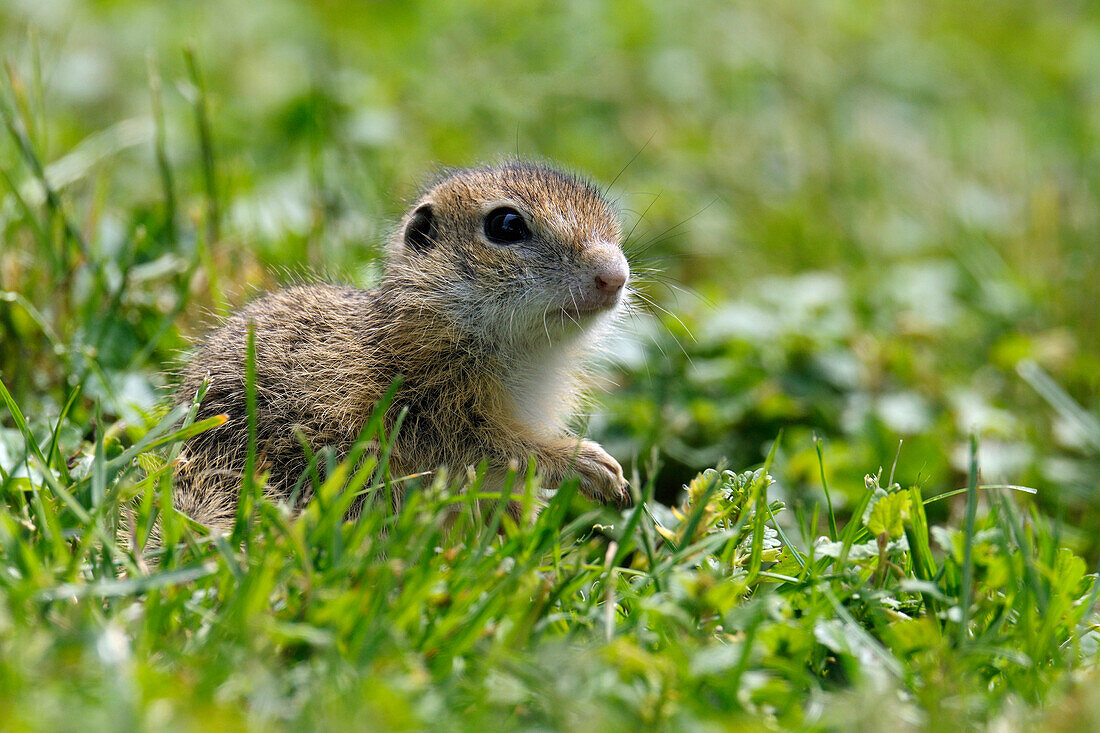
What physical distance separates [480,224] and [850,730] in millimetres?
2391

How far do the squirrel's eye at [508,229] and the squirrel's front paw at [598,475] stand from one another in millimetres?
834

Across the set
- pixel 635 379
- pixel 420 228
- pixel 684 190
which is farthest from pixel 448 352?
pixel 684 190

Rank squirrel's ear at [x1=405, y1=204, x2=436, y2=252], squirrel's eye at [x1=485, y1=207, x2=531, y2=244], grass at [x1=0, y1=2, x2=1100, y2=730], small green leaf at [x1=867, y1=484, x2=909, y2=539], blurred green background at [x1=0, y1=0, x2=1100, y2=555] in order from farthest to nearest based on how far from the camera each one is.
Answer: blurred green background at [x1=0, y1=0, x2=1100, y2=555], squirrel's ear at [x1=405, y1=204, x2=436, y2=252], squirrel's eye at [x1=485, y1=207, x2=531, y2=244], small green leaf at [x1=867, y1=484, x2=909, y2=539], grass at [x1=0, y1=2, x2=1100, y2=730]

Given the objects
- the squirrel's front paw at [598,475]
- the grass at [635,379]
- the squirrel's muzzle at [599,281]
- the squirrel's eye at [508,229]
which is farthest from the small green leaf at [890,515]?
the squirrel's eye at [508,229]

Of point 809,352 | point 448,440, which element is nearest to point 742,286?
point 809,352

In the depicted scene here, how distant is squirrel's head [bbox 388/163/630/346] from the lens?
3.71 meters

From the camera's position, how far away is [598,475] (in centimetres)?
356

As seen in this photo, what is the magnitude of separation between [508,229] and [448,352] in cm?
53

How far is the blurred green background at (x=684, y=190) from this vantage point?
4.65 metres

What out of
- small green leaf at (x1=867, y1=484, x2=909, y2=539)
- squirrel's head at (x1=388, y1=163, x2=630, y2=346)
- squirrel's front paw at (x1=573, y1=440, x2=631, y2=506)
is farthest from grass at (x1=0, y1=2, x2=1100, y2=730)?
squirrel's head at (x1=388, y1=163, x2=630, y2=346)

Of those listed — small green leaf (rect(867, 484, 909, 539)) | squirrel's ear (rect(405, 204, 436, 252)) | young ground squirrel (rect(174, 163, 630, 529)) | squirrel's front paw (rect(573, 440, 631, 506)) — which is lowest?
squirrel's front paw (rect(573, 440, 631, 506))

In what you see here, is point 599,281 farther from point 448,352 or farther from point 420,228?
point 420,228

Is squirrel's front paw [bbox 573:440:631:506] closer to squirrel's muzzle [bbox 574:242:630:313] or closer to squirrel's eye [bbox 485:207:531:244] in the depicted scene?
squirrel's muzzle [bbox 574:242:630:313]

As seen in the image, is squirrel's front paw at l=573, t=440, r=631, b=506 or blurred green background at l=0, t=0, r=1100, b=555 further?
blurred green background at l=0, t=0, r=1100, b=555
